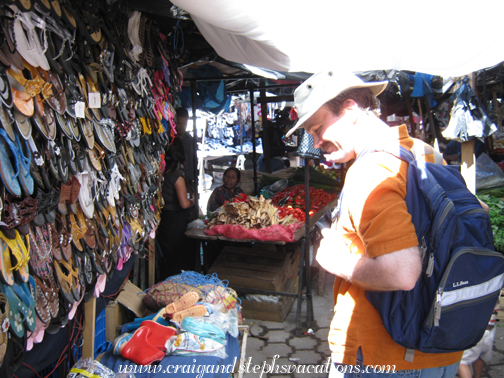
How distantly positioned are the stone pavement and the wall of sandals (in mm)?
1562

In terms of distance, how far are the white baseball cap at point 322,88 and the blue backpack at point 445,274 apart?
0.96 ft

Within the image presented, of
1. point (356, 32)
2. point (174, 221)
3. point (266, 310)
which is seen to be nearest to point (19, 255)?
point (356, 32)

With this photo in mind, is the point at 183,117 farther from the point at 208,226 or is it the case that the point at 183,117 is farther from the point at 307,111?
the point at 307,111

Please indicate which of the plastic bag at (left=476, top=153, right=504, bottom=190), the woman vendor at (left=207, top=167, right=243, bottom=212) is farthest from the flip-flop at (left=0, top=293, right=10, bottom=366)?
the plastic bag at (left=476, top=153, right=504, bottom=190)

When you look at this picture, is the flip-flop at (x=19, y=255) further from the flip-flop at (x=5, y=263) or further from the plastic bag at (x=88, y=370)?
the plastic bag at (x=88, y=370)

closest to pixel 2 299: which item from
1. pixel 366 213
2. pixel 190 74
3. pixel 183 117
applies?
pixel 366 213

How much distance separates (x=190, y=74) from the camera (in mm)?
4801

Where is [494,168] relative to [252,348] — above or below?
above

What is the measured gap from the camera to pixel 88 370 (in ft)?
6.20

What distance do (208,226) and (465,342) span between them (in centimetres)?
305

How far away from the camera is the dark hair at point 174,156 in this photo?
380 centimetres

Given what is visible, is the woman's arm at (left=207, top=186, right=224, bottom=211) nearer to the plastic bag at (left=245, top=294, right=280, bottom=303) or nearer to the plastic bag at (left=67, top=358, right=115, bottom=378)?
the plastic bag at (left=245, top=294, right=280, bottom=303)

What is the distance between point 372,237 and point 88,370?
1622 millimetres

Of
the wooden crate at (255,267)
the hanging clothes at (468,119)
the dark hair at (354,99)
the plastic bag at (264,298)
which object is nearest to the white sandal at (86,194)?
the dark hair at (354,99)
